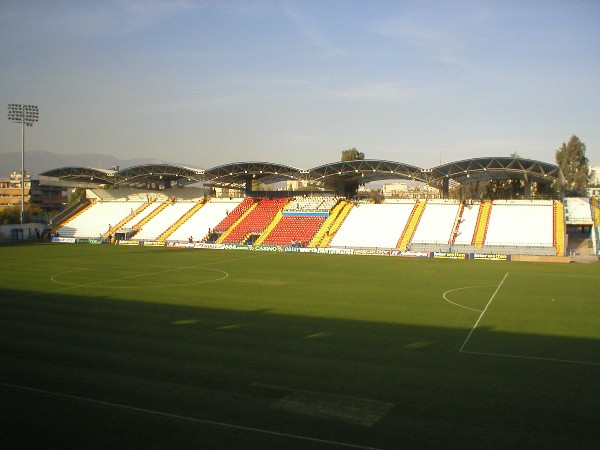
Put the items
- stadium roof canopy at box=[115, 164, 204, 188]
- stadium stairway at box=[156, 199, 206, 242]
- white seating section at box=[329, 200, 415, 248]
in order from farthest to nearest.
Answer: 1. stadium roof canopy at box=[115, 164, 204, 188]
2. stadium stairway at box=[156, 199, 206, 242]
3. white seating section at box=[329, 200, 415, 248]

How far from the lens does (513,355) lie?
14945 mm

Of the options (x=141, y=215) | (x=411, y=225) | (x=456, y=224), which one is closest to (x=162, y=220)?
(x=141, y=215)

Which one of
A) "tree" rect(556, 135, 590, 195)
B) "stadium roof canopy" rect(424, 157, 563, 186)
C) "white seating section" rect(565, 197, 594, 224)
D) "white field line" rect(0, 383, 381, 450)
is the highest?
"tree" rect(556, 135, 590, 195)

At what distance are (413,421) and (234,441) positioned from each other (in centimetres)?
355

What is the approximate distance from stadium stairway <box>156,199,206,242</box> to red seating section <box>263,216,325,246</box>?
1172cm

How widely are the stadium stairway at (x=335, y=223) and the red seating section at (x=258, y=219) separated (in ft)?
23.6

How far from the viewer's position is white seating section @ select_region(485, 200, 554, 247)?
44.9m

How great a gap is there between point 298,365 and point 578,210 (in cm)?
4503

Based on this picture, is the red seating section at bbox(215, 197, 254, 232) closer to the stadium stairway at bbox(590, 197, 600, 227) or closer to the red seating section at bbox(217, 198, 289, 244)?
the red seating section at bbox(217, 198, 289, 244)

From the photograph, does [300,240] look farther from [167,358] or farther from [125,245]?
[167,358]

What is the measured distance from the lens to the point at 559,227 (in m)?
46.0

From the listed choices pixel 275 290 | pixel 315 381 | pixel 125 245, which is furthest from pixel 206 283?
pixel 125 245

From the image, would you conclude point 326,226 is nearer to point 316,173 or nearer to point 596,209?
point 316,173

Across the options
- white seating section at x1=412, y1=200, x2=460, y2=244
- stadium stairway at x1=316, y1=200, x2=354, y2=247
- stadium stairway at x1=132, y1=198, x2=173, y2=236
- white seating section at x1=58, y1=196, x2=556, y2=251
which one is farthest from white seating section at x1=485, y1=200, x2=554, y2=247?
stadium stairway at x1=132, y1=198, x2=173, y2=236
